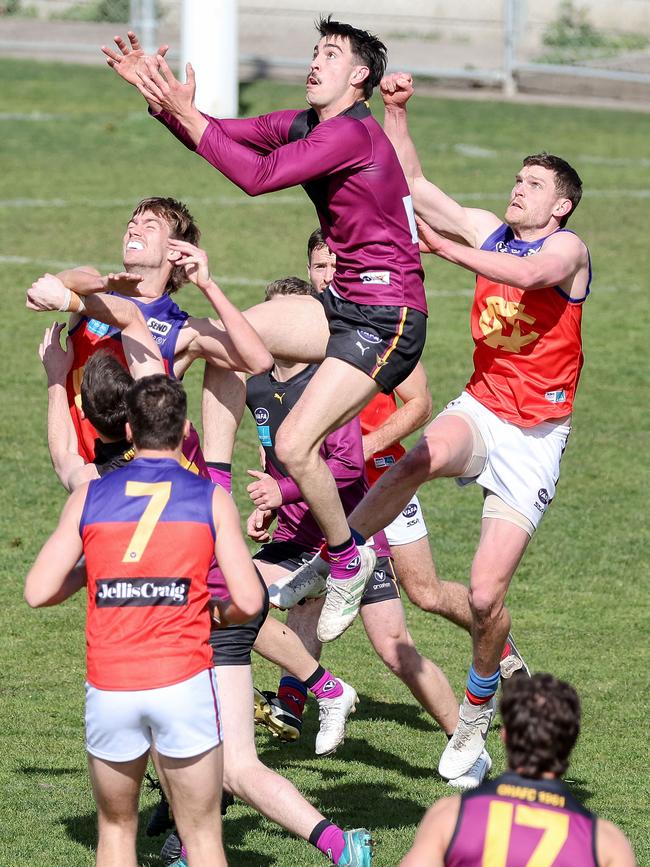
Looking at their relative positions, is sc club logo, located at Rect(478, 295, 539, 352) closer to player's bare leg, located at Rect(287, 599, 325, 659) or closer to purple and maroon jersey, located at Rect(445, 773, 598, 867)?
player's bare leg, located at Rect(287, 599, 325, 659)

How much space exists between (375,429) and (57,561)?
3.84 m

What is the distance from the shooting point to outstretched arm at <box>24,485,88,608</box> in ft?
17.3

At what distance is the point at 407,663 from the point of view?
816cm

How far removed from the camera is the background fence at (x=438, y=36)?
33.9 meters

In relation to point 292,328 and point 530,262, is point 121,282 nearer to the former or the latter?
point 292,328

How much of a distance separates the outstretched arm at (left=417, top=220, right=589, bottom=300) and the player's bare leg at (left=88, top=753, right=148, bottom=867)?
305cm

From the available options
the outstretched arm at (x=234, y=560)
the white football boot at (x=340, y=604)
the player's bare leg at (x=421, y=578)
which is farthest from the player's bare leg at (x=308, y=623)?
the outstretched arm at (x=234, y=560)

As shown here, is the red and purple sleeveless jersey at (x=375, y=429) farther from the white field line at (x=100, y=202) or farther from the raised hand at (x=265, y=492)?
the white field line at (x=100, y=202)

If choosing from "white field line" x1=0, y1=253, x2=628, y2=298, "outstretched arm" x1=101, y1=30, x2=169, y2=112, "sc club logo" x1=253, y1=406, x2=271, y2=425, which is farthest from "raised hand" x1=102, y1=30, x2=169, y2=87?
"white field line" x1=0, y1=253, x2=628, y2=298

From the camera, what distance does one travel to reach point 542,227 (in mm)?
8305

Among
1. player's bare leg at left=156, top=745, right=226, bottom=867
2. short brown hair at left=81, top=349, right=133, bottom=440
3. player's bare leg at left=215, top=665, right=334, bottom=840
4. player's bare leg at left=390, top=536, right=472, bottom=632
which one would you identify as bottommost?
player's bare leg at left=390, top=536, right=472, bottom=632

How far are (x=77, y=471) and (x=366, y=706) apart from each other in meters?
3.34

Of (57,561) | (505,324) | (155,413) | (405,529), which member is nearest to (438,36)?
(405,529)

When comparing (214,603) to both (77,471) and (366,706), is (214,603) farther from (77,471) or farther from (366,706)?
(366,706)
